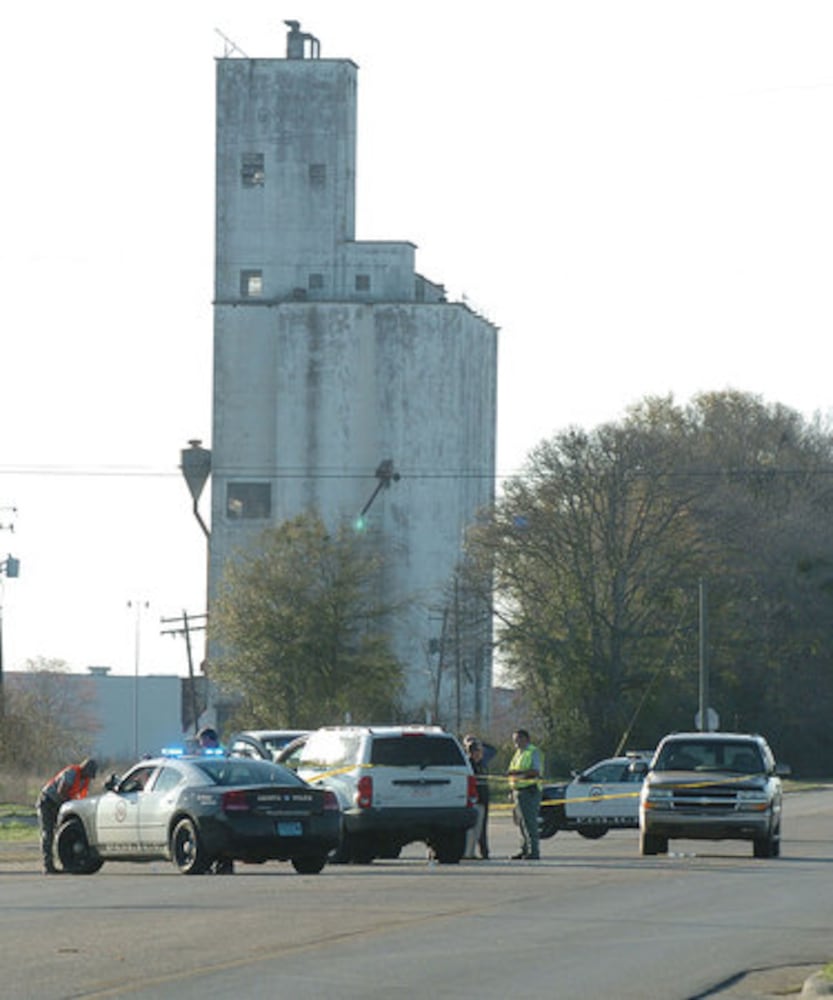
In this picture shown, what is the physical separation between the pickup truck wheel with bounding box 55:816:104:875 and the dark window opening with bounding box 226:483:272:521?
70.0 meters

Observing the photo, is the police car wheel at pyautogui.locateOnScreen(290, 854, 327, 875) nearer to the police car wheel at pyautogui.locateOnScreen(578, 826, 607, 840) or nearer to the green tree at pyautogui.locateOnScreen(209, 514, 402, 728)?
the police car wheel at pyautogui.locateOnScreen(578, 826, 607, 840)

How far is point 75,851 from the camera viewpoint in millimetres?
30766

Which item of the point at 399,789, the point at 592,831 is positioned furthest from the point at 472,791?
the point at 592,831

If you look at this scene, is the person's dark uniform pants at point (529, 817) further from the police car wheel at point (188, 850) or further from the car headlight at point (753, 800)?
the police car wheel at point (188, 850)

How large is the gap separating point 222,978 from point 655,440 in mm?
67662

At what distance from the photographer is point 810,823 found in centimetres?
4869

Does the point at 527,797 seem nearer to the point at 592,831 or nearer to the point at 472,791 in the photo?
the point at 472,791

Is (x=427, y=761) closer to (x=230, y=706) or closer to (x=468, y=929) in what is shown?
(x=468, y=929)

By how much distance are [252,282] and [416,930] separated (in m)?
Answer: 83.4

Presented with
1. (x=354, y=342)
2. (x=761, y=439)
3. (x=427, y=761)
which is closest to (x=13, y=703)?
(x=354, y=342)

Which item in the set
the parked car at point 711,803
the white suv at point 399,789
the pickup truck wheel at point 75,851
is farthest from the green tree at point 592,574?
the pickup truck wheel at point 75,851

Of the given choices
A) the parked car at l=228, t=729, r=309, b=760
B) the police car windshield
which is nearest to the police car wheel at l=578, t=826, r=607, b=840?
the parked car at l=228, t=729, r=309, b=760

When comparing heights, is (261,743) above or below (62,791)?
above

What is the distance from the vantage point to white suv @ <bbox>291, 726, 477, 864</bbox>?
104 ft
